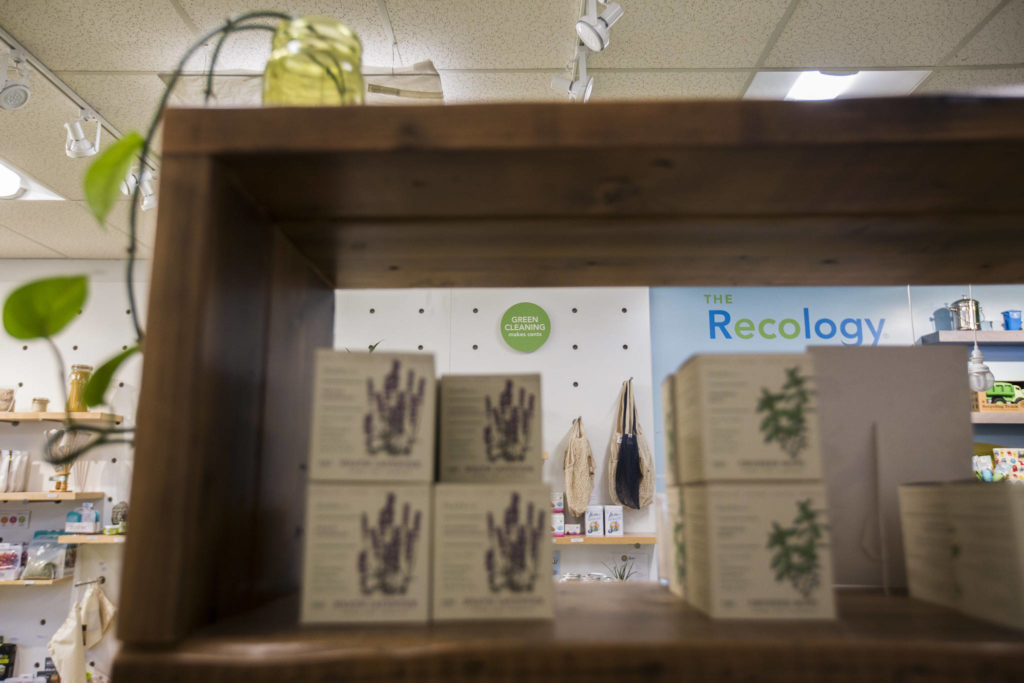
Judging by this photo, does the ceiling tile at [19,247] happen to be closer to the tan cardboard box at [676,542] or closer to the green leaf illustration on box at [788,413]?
the tan cardboard box at [676,542]

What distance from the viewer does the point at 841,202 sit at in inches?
32.9

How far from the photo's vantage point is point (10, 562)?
4.64m

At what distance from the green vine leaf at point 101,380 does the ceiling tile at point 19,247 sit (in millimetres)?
4709

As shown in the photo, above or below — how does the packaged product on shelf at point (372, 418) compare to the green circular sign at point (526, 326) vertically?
below

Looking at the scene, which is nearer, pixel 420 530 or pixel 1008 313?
pixel 420 530

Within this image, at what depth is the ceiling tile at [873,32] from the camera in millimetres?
2357

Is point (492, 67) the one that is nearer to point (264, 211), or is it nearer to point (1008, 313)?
point (264, 211)

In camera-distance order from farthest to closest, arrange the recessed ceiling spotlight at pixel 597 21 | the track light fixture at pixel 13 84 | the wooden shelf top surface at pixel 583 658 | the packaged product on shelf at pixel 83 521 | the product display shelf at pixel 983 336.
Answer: the packaged product on shelf at pixel 83 521 → the product display shelf at pixel 983 336 → the track light fixture at pixel 13 84 → the recessed ceiling spotlight at pixel 597 21 → the wooden shelf top surface at pixel 583 658

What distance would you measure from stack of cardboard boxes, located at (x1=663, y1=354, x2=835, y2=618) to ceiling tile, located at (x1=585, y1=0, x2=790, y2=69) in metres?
1.98

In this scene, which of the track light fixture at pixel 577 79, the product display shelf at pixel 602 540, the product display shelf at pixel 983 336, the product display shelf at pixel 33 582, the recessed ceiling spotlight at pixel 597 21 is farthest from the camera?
the product display shelf at pixel 983 336

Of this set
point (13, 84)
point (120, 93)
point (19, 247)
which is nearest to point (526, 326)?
point (120, 93)

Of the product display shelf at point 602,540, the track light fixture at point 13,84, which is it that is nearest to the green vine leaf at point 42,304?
the track light fixture at point 13,84

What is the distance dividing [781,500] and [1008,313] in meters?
5.08

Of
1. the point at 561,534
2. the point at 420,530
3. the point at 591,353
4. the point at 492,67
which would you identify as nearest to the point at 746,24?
the point at 492,67
